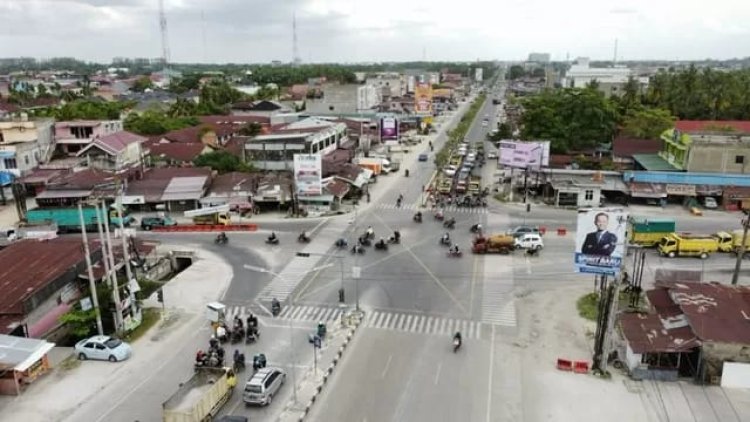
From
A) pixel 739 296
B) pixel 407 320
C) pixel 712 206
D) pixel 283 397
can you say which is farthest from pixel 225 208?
pixel 712 206

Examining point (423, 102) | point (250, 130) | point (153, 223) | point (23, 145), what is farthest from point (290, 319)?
point (423, 102)

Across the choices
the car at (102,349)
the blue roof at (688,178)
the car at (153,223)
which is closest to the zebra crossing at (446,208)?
the blue roof at (688,178)

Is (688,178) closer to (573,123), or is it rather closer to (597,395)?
(573,123)

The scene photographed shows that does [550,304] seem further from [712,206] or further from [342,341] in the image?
[712,206]

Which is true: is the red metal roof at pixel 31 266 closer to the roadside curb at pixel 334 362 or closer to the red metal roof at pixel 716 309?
the roadside curb at pixel 334 362

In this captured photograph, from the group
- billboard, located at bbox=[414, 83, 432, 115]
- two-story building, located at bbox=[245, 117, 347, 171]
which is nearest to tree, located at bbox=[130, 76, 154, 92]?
billboard, located at bbox=[414, 83, 432, 115]

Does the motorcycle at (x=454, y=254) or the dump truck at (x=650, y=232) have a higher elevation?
the dump truck at (x=650, y=232)
